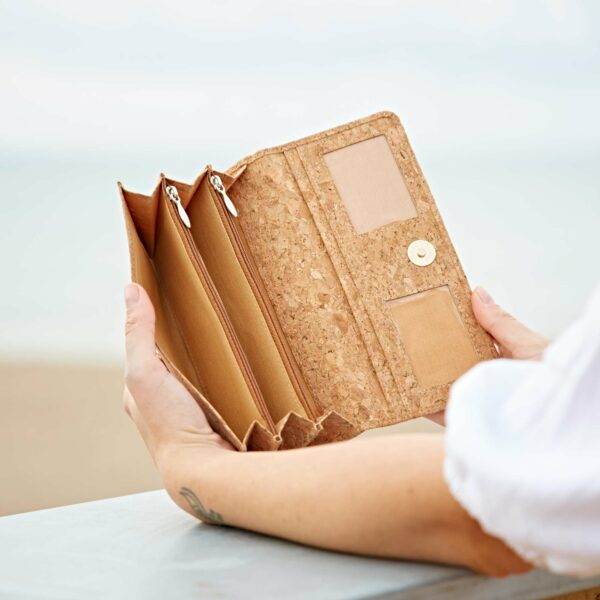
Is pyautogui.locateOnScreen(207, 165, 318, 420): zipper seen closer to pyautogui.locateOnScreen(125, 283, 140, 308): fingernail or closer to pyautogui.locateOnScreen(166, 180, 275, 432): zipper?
pyautogui.locateOnScreen(166, 180, 275, 432): zipper

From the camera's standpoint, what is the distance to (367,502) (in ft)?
2.39

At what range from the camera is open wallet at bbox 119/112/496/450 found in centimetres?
120

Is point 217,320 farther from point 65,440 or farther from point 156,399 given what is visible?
point 65,440

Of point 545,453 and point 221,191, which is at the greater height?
point 221,191

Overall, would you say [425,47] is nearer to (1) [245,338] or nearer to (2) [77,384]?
(2) [77,384]

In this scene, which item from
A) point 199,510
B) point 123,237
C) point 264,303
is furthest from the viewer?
point 123,237

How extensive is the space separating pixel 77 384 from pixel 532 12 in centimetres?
304

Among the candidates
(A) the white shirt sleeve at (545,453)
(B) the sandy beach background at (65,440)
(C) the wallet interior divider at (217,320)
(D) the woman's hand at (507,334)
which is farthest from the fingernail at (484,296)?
(B) the sandy beach background at (65,440)

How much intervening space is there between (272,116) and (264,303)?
3506mm

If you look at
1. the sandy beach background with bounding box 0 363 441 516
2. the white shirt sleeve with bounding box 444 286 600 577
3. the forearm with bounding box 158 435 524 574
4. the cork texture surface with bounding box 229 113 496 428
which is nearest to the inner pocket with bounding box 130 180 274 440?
the cork texture surface with bounding box 229 113 496 428

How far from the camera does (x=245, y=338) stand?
124cm

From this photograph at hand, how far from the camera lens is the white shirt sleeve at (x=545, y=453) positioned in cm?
55

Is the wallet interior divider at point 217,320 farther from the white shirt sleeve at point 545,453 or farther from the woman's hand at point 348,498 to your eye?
the white shirt sleeve at point 545,453

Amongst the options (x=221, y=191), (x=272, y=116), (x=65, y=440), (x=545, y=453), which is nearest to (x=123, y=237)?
(x=272, y=116)
